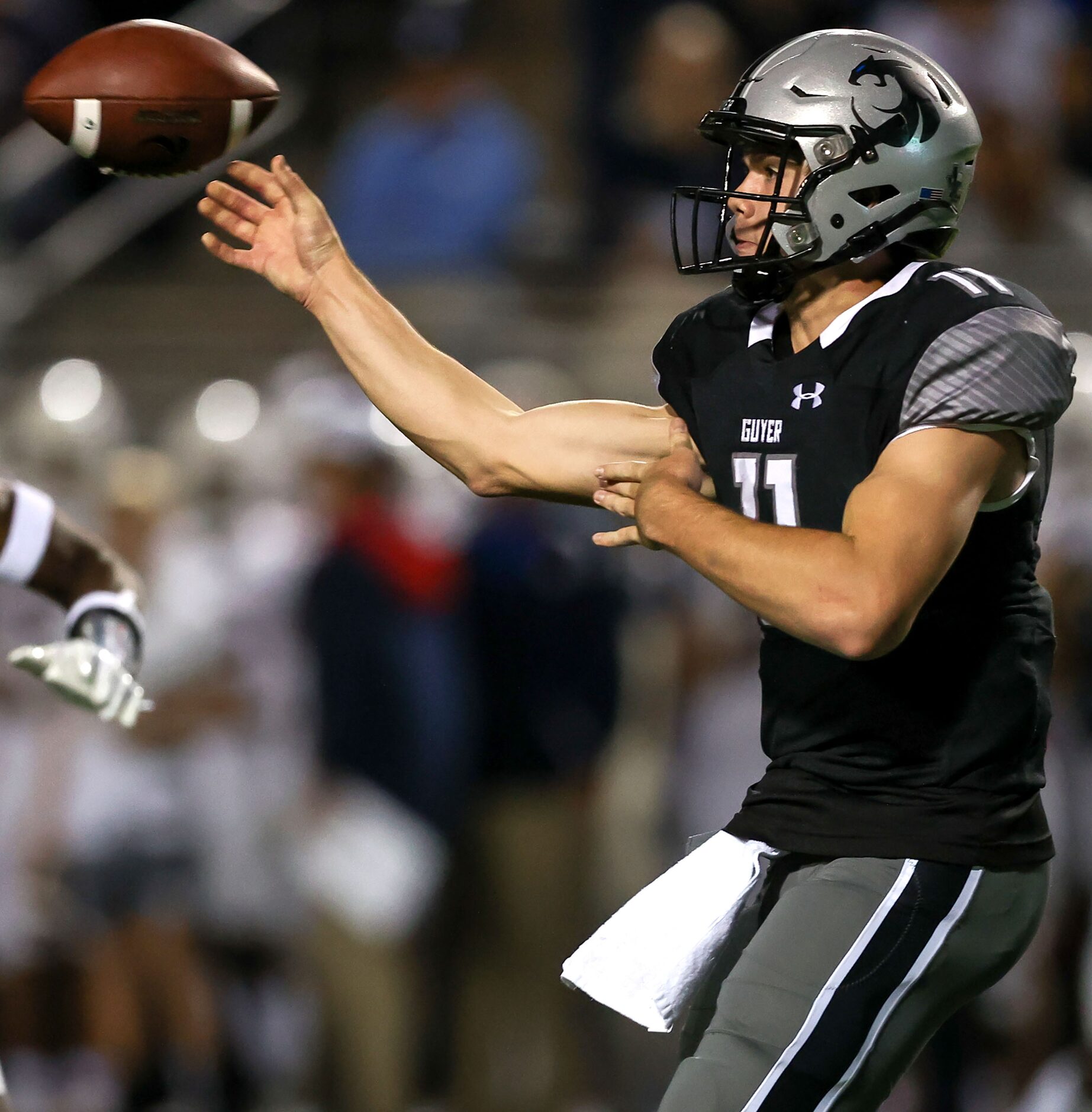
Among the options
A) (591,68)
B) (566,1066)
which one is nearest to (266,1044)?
(566,1066)

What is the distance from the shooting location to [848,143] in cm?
262

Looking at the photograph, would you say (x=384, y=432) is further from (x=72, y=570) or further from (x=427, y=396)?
(x=427, y=396)

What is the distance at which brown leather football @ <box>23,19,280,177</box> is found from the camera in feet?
10.0

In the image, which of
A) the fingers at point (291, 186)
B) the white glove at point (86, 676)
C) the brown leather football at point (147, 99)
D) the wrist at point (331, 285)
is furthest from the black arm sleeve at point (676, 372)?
the white glove at point (86, 676)

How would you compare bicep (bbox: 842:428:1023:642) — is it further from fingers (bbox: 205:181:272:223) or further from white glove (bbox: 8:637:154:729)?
white glove (bbox: 8:637:154:729)

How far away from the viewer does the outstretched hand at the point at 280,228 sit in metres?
3.01

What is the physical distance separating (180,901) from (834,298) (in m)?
3.41

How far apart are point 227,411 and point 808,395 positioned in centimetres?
393

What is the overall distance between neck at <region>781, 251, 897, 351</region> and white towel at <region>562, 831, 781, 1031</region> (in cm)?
74

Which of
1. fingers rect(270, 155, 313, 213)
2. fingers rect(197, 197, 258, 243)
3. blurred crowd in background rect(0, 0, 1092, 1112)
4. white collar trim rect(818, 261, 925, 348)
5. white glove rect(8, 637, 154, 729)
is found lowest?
blurred crowd in background rect(0, 0, 1092, 1112)

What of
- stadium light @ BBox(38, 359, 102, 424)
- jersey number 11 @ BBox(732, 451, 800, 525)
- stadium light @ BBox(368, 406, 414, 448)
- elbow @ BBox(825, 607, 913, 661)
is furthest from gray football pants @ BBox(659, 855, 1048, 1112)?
stadium light @ BBox(38, 359, 102, 424)

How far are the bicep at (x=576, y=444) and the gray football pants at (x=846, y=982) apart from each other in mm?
751

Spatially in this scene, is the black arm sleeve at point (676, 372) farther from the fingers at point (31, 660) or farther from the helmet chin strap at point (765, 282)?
the fingers at point (31, 660)

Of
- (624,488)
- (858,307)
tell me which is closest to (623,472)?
(624,488)
